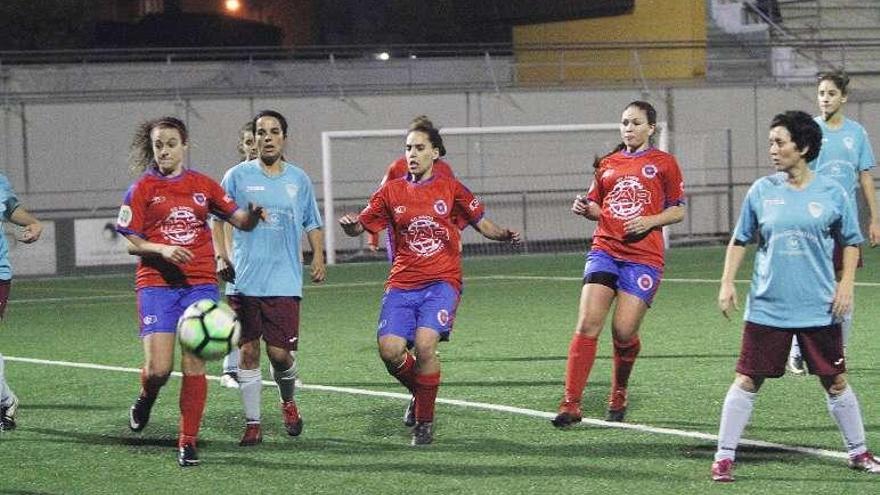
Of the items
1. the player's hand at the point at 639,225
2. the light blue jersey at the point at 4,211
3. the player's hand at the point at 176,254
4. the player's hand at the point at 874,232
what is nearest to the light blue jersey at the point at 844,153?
the player's hand at the point at 874,232

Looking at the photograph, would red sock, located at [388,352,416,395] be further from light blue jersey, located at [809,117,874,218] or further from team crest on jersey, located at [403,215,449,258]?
light blue jersey, located at [809,117,874,218]

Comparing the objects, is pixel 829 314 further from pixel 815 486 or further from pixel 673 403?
pixel 673 403

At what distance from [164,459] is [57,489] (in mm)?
841

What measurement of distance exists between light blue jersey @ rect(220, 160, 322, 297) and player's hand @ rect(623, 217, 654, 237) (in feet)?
6.07

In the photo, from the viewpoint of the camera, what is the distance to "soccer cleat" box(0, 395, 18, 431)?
28.9 feet

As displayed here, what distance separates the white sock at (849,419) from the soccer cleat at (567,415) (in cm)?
187

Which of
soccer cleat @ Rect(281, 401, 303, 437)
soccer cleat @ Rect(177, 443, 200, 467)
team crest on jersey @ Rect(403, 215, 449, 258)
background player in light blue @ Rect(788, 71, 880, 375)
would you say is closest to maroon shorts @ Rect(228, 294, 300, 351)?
soccer cleat @ Rect(281, 401, 303, 437)

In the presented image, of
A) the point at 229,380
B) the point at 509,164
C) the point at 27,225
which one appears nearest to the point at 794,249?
the point at 27,225

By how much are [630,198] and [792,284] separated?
6.54 feet

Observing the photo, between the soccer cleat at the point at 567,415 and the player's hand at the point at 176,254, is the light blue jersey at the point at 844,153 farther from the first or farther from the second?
the player's hand at the point at 176,254

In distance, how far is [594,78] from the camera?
32406 mm

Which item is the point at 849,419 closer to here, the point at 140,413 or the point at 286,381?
the point at 286,381

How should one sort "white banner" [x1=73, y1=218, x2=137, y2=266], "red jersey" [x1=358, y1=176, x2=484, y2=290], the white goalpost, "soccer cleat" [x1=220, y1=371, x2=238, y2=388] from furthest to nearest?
the white goalpost, "white banner" [x1=73, y1=218, x2=137, y2=266], "soccer cleat" [x1=220, y1=371, x2=238, y2=388], "red jersey" [x1=358, y1=176, x2=484, y2=290]

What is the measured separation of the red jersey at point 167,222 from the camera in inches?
301
